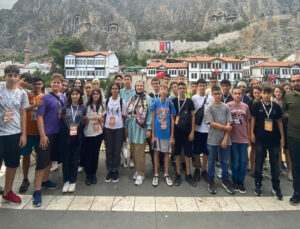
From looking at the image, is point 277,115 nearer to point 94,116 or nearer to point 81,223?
point 94,116

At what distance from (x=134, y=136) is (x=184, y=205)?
1612mm

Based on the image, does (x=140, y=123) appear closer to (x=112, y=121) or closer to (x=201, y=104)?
(x=112, y=121)

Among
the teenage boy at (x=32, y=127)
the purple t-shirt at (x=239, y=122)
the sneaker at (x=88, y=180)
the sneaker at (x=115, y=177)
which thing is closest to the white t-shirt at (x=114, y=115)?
the sneaker at (x=115, y=177)

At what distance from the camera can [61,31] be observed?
2591 inches

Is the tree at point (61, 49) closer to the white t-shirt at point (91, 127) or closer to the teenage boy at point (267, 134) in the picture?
the white t-shirt at point (91, 127)

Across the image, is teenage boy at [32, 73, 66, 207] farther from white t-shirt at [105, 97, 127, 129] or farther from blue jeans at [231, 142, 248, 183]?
blue jeans at [231, 142, 248, 183]

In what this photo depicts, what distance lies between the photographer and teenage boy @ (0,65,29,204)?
9.18 ft

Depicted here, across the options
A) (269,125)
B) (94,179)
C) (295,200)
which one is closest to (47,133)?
(94,179)

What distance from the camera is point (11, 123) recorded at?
9.32 ft

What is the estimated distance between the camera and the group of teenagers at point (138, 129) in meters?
2.97

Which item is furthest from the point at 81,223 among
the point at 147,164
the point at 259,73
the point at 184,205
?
the point at 259,73

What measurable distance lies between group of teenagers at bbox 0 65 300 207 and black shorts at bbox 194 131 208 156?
21 millimetres

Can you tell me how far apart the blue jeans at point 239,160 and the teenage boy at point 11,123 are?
12.3 feet

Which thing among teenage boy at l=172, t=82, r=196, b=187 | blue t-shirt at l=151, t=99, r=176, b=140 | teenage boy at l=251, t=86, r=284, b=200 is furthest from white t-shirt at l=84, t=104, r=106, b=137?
teenage boy at l=251, t=86, r=284, b=200
